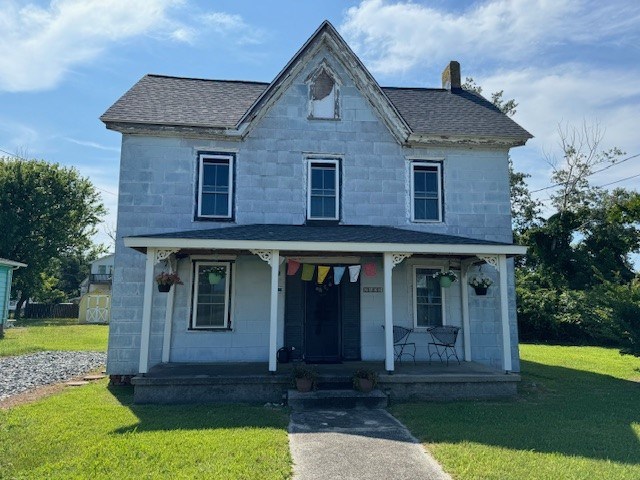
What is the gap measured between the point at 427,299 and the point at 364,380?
11.9 ft

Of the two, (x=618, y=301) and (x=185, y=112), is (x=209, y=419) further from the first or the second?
(x=618, y=301)

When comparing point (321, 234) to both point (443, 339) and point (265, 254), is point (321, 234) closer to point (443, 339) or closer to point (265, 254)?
point (265, 254)

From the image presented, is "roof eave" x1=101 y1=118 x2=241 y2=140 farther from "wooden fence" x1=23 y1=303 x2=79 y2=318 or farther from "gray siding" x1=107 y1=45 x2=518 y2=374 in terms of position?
"wooden fence" x1=23 y1=303 x2=79 y2=318

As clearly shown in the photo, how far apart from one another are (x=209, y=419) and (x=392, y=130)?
8.23 m

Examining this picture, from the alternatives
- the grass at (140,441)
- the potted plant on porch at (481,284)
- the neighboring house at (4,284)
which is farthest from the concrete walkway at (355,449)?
the neighboring house at (4,284)

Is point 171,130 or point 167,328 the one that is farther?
point 171,130

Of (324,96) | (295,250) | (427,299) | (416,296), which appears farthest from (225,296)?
(324,96)

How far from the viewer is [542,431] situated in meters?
7.13

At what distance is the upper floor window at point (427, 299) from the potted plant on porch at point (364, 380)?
2970 mm

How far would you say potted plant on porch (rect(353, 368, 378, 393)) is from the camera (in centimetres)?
891

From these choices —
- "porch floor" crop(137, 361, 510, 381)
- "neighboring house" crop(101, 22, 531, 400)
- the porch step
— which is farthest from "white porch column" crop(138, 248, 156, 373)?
the porch step

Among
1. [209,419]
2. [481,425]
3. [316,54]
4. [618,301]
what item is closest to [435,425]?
[481,425]

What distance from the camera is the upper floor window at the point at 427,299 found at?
11672 millimetres

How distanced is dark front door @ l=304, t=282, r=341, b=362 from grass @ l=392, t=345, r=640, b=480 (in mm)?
3081
